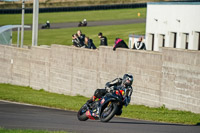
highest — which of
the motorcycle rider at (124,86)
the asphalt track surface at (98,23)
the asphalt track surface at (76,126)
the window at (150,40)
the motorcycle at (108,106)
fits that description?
the asphalt track surface at (98,23)

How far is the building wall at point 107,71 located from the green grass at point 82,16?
38.8 m

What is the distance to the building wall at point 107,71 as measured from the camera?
870 inches

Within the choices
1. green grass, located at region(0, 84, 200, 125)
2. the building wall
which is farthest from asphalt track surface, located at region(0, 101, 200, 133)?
the building wall

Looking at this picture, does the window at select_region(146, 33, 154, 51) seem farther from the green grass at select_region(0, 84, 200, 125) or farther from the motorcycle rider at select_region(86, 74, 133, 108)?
the motorcycle rider at select_region(86, 74, 133, 108)

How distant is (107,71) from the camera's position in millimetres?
27562

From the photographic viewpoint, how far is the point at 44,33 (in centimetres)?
6600

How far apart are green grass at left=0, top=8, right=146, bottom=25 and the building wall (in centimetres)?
3885

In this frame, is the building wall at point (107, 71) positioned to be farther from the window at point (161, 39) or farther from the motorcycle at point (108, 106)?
the window at point (161, 39)

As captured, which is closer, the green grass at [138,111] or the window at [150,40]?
the green grass at [138,111]

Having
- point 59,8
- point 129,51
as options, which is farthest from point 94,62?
point 59,8

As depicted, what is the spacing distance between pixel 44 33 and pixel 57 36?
3.47m

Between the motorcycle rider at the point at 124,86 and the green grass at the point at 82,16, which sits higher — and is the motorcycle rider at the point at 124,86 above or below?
below

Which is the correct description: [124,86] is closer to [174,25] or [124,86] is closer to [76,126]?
[76,126]

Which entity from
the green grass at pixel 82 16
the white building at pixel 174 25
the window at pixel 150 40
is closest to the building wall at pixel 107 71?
the white building at pixel 174 25
